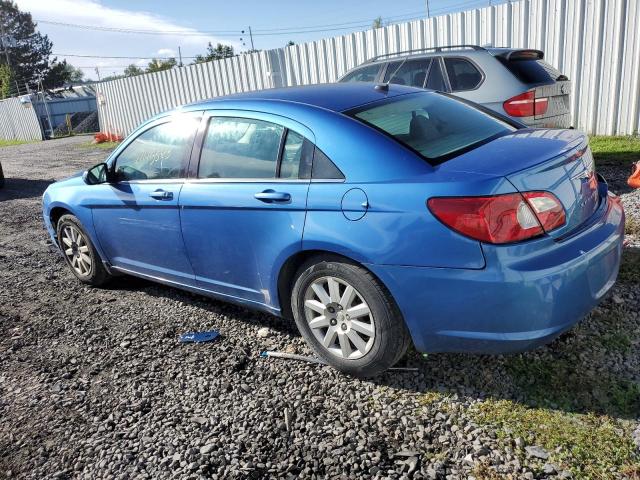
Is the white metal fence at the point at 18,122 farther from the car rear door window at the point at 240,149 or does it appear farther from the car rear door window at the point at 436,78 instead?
the car rear door window at the point at 240,149

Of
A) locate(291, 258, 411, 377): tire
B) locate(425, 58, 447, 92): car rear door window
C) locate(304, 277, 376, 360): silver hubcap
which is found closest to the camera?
locate(291, 258, 411, 377): tire

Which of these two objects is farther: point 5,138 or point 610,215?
point 5,138

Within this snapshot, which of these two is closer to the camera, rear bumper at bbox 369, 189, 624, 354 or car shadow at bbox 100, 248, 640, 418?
rear bumper at bbox 369, 189, 624, 354

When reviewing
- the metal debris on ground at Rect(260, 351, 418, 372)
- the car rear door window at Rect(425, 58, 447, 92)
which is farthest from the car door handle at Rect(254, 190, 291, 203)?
the car rear door window at Rect(425, 58, 447, 92)

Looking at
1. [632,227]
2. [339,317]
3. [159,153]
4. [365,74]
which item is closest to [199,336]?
[339,317]

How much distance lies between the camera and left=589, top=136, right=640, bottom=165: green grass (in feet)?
24.4

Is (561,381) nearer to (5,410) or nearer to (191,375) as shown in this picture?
(191,375)

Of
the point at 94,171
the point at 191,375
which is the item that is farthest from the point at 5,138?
the point at 191,375

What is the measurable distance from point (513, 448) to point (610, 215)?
140 cm

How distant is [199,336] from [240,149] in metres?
1.36

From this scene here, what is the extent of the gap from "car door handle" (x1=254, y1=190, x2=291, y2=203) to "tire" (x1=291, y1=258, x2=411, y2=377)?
0.39 m

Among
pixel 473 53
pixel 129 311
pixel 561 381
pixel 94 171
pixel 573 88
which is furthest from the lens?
pixel 573 88

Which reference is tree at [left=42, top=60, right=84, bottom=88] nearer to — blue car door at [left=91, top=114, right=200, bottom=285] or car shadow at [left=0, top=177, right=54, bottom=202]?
car shadow at [left=0, top=177, right=54, bottom=202]

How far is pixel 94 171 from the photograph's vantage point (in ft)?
15.2
